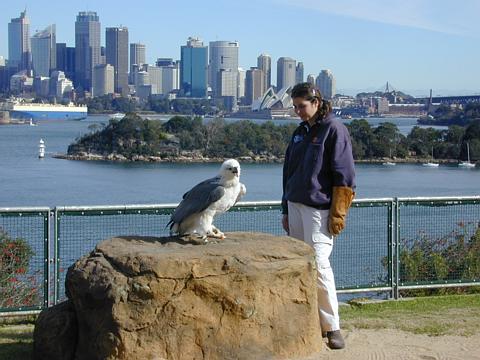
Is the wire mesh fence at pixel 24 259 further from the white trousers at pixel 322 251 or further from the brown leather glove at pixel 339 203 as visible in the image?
the brown leather glove at pixel 339 203

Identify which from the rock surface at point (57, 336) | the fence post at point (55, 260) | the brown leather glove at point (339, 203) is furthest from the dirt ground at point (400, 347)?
the fence post at point (55, 260)

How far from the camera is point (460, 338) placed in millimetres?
7211

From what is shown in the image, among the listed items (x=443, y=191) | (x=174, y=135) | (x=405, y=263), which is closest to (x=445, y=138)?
(x=174, y=135)

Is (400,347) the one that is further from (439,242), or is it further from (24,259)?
(24,259)

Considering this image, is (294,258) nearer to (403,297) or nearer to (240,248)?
(240,248)

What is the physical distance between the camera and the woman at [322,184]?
649 centimetres

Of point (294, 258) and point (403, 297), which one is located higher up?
point (294, 258)

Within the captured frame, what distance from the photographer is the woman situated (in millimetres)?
6492

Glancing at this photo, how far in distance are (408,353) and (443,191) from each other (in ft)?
168

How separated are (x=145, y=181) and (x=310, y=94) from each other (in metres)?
57.6

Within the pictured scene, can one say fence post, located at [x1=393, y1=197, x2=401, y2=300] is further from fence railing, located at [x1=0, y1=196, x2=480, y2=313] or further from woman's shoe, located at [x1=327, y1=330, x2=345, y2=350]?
woman's shoe, located at [x1=327, y1=330, x2=345, y2=350]

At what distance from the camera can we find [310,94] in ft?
21.5

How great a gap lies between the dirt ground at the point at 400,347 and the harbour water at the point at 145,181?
32623mm

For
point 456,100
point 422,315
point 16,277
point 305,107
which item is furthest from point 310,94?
point 456,100
